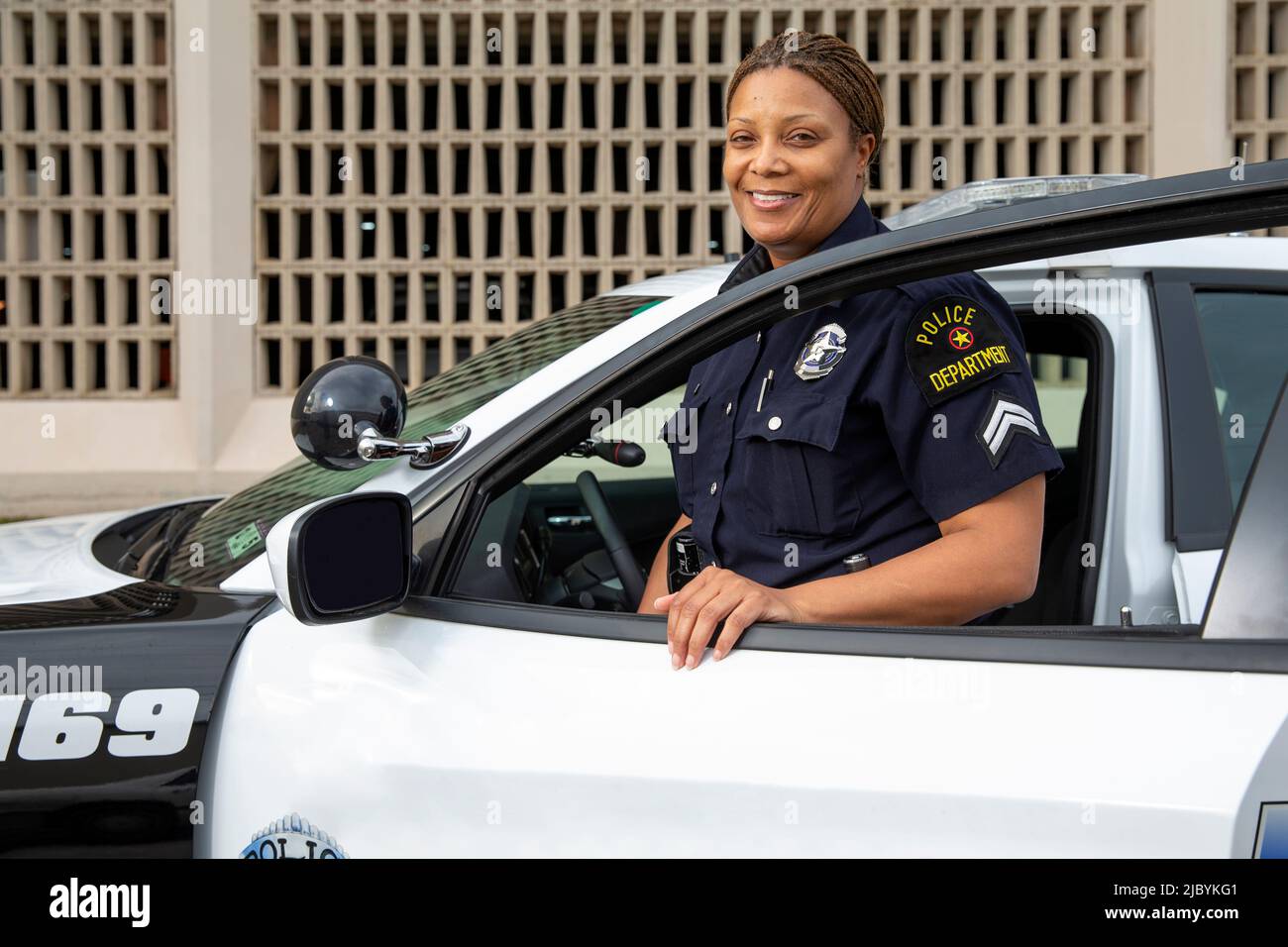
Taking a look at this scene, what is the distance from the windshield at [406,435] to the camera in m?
1.33

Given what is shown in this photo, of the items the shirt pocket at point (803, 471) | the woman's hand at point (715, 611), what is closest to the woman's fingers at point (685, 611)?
the woman's hand at point (715, 611)

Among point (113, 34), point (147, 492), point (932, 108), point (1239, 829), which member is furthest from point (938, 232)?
point (113, 34)

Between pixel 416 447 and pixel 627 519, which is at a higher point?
pixel 416 447

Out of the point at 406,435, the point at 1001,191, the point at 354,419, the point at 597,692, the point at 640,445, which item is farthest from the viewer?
the point at 640,445

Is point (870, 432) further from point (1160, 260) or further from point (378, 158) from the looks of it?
point (378, 158)

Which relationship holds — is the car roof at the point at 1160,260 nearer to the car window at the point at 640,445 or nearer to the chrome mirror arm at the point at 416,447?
the car window at the point at 640,445

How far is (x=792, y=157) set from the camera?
4.06 feet

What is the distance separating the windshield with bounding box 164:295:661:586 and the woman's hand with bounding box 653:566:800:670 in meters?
0.38

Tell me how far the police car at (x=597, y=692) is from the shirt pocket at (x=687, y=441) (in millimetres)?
115

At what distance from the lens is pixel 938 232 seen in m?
0.99

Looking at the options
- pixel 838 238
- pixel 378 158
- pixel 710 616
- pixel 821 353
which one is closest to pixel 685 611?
pixel 710 616

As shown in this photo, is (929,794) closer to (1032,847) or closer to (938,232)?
(1032,847)

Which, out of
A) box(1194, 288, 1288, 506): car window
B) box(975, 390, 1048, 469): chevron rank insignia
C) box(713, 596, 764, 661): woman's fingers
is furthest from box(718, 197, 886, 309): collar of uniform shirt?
box(1194, 288, 1288, 506): car window

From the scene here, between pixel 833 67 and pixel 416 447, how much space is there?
63 centimetres
